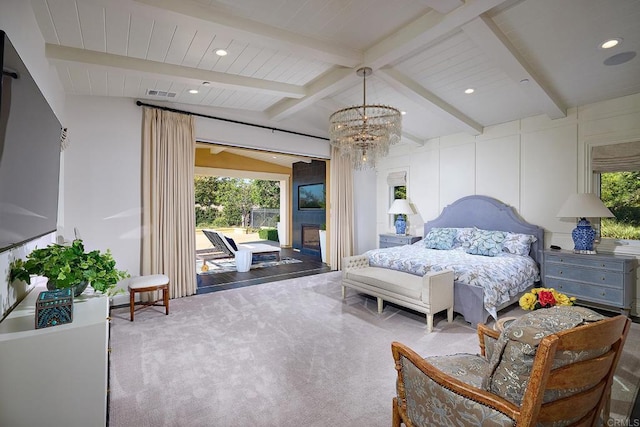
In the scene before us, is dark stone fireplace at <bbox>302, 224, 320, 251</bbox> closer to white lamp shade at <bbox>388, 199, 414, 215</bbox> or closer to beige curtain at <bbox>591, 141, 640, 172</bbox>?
white lamp shade at <bbox>388, 199, 414, 215</bbox>

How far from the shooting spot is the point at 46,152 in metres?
2.10

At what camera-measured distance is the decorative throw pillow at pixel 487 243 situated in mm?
4630

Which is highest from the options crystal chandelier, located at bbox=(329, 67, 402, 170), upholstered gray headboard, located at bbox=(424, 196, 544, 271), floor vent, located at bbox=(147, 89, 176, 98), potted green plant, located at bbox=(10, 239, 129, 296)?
floor vent, located at bbox=(147, 89, 176, 98)

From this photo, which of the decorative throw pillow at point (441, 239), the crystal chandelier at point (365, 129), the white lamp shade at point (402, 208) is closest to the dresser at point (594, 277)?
the decorative throw pillow at point (441, 239)

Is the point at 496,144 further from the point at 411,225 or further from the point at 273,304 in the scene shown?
the point at 273,304

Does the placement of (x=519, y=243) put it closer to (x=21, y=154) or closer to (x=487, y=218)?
(x=487, y=218)

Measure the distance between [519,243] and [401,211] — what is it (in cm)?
221

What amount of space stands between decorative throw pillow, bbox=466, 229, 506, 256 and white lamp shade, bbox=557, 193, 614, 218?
90 centimetres

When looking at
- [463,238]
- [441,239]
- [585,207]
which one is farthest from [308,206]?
[585,207]

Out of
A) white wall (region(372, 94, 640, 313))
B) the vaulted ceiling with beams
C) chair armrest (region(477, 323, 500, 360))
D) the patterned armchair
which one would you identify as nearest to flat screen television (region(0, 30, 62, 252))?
the vaulted ceiling with beams

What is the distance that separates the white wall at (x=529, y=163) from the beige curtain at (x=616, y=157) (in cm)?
8

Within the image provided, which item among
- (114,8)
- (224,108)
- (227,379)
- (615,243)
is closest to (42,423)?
(227,379)

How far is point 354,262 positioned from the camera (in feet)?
15.1

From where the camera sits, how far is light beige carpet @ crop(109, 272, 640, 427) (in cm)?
206
